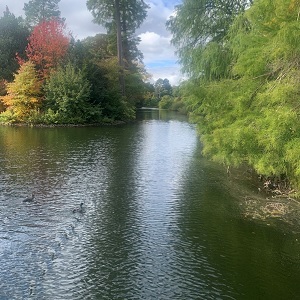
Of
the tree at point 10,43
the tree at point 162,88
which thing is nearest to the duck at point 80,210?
the tree at point 10,43

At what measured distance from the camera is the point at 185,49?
19.0m

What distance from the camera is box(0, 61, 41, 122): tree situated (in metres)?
35.2

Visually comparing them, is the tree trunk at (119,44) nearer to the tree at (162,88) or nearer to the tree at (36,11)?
the tree at (36,11)

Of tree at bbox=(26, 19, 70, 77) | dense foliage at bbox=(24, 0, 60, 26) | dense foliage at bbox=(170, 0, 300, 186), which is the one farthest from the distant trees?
dense foliage at bbox=(170, 0, 300, 186)

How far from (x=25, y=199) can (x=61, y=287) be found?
5.77 metres

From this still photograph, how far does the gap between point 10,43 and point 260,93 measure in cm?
3761

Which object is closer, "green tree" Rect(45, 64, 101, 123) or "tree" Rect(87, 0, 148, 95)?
"green tree" Rect(45, 64, 101, 123)

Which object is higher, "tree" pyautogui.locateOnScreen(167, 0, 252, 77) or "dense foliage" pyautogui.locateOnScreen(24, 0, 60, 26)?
"dense foliage" pyautogui.locateOnScreen(24, 0, 60, 26)

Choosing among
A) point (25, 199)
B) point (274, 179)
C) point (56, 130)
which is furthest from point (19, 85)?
point (274, 179)

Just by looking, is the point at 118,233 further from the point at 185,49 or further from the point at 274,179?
the point at 185,49

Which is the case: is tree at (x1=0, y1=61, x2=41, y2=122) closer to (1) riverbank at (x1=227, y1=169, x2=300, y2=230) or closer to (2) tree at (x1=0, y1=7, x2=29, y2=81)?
(2) tree at (x1=0, y1=7, x2=29, y2=81)

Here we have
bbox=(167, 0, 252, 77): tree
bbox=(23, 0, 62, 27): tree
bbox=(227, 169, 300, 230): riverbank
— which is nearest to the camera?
bbox=(227, 169, 300, 230): riverbank

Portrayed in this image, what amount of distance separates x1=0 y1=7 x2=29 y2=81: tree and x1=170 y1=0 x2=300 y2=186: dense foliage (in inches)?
1194

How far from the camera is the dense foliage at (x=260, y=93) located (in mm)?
9188
